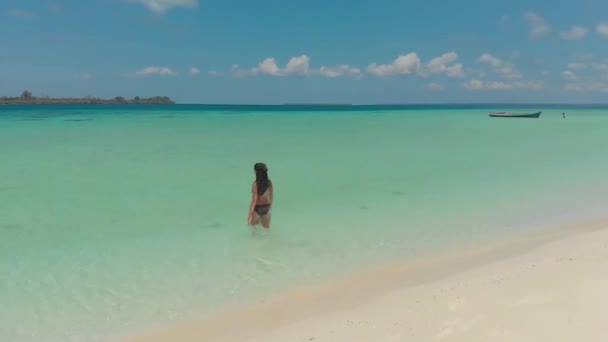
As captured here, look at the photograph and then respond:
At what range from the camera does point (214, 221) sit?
7008mm

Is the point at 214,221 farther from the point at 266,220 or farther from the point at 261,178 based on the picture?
the point at 261,178

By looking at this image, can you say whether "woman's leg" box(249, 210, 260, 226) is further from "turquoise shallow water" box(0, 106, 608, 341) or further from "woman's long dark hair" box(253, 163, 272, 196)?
"woman's long dark hair" box(253, 163, 272, 196)

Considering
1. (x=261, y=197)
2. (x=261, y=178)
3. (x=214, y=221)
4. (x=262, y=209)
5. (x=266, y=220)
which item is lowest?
(x=214, y=221)

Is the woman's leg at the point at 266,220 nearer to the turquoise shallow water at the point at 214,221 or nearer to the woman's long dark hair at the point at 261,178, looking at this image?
the turquoise shallow water at the point at 214,221

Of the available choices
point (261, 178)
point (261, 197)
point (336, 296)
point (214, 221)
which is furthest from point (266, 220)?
point (336, 296)

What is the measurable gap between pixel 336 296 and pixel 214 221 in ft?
10.5

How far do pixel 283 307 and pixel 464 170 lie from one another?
9292 millimetres

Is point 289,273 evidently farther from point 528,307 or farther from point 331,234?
point 528,307

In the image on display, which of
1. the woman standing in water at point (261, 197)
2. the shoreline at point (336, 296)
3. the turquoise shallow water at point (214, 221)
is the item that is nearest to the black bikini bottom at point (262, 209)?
the woman standing in water at point (261, 197)

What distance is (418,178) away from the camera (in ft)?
35.7

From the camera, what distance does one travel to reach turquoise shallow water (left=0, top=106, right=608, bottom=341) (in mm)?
4371

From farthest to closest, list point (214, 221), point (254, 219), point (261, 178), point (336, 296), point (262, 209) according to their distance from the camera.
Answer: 1. point (214, 221)
2. point (254, 219)
3. point (262, 209)
4. point (261, 178)
5. point (336, 296)

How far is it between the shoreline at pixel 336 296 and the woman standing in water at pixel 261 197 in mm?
1984

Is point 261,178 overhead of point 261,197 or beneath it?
overhead
